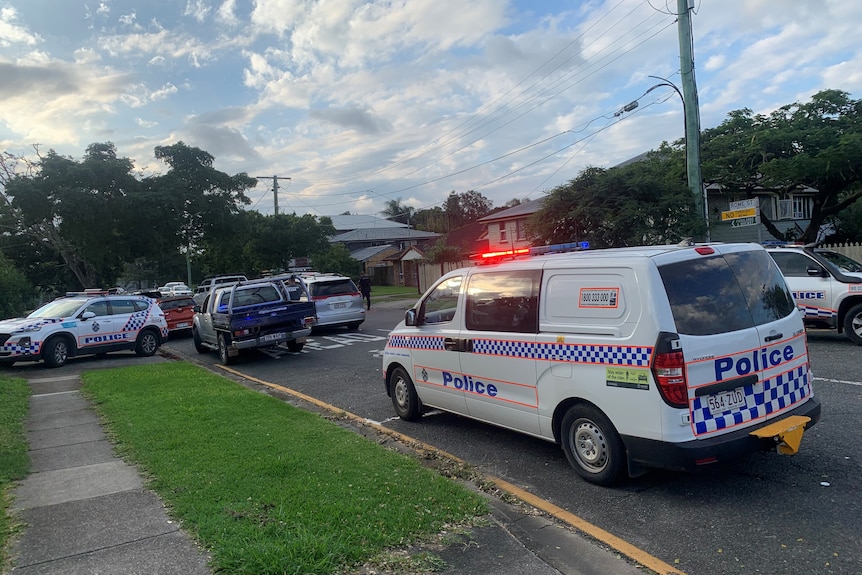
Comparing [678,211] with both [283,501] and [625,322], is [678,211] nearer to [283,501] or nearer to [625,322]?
[625,322]

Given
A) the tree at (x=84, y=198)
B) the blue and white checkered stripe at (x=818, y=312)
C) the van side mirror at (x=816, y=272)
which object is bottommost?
the blue and white checkered stripe at (x=818, y=312)

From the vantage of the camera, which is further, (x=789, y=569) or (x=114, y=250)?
(x=114, y=250)

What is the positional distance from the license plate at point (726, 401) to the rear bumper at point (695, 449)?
0.57ft

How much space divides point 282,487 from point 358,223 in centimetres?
7182

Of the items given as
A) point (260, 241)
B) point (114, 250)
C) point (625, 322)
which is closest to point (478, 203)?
point (260, 241)

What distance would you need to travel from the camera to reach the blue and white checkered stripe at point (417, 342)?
22.0 feet

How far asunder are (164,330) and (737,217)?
50.7 feet

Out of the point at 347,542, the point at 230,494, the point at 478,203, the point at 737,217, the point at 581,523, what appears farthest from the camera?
the point at 478,203

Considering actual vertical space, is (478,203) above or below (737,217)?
above

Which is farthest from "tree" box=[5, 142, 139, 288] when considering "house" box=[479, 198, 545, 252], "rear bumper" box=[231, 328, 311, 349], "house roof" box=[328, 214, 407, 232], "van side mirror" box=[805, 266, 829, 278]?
"house roof" box=[328, 214, 407, 232]

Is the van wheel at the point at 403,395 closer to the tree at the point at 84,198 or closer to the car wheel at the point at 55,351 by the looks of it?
the car wheel at the point at 55,351

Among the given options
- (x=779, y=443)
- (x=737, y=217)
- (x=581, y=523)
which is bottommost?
(x=581, y=523)

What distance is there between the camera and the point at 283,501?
14.8ft

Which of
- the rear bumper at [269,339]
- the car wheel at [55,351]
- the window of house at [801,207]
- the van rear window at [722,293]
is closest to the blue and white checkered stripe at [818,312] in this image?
the van rear window at [722,293]
